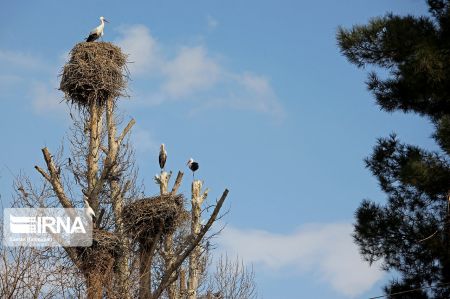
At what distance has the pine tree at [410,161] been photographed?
1059 centimetres

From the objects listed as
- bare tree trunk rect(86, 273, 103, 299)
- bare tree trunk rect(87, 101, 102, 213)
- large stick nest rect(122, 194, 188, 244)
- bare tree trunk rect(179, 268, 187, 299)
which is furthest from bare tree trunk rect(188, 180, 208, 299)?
bare tree trunk rect(86, 273, 103, 299)

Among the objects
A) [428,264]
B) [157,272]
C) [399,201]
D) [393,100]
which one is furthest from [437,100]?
[157,272]

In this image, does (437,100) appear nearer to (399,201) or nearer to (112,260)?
(399,201)

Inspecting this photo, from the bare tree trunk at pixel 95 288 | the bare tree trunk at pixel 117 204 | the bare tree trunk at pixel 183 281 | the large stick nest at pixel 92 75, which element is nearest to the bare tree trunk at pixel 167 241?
the bare tree trunk at pixel 183 281

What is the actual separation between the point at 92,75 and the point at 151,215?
246 cm

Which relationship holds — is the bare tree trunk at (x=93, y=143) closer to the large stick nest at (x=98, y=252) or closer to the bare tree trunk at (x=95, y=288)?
the large stick nest at (x=98, y=252)

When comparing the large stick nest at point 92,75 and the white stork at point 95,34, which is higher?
the white stork at point 95,34

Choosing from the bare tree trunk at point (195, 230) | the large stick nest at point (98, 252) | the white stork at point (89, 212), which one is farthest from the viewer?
the bare tree trunk at point (195, 230)

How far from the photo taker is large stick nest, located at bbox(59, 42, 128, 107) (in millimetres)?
14055

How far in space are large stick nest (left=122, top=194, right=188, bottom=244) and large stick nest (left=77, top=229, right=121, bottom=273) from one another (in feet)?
3.51

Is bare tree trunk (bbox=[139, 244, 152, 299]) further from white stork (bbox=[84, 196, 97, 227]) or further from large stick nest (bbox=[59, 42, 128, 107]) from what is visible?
large stick nest (bbox=[59, 42, 128, 107])

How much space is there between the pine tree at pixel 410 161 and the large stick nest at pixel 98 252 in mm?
3745

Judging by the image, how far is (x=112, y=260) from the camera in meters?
12.5

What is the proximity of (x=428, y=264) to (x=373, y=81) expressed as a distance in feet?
8.64
